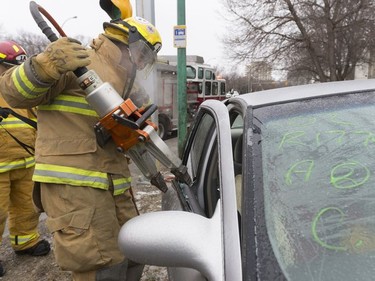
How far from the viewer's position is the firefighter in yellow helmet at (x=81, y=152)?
5.50 feet

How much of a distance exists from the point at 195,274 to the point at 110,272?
31.8 inches

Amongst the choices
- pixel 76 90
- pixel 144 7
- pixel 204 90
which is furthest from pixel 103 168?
pixel 204 90

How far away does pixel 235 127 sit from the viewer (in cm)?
183

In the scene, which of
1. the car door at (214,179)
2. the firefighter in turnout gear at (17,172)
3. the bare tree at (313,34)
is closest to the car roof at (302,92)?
the car door at (214,179)

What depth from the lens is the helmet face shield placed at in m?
1.85

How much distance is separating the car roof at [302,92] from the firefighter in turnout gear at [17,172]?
2056 millimetres

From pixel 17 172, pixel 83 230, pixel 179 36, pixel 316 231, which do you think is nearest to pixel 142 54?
pixel 83 230

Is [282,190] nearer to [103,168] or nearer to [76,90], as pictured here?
[103,168]

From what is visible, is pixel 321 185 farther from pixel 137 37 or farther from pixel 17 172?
pixel 17 172

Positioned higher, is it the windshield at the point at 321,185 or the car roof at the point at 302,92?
the car roof at the point at 302,92

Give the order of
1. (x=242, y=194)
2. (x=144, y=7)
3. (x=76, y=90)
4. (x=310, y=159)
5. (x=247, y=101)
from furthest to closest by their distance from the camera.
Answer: (x=144, y=7)
(x=76, y=90)
(x=247, y=101)
(x=310, y=159)
(x=242, y=194)

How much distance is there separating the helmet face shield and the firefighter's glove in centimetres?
31

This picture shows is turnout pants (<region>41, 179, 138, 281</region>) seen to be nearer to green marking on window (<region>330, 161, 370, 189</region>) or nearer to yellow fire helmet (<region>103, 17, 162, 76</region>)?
yellow fire helmet (<region>103, 17, 162, 76</region>)

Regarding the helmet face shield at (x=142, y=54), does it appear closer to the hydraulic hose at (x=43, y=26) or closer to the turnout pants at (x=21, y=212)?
the hydraulic hose at (x=43, y=26)
